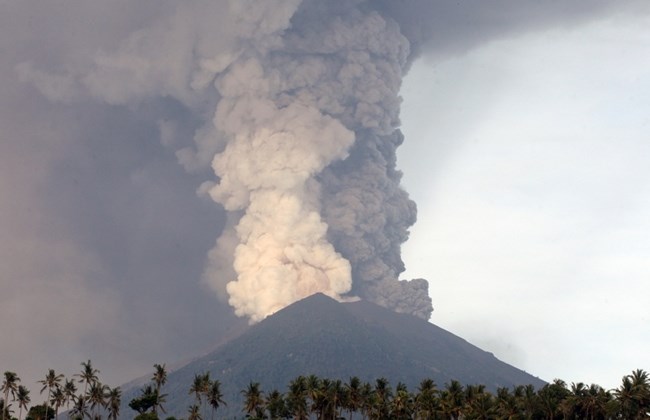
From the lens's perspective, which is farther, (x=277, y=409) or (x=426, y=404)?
(x=277, y=409)

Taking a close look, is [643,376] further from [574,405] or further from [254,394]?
[254,394]

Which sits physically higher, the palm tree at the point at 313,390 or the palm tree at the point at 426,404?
the palm tree at the point at 313,390

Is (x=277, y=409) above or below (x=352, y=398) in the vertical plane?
below

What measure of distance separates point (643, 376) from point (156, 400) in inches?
2656

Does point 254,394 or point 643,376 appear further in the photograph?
point 254,394

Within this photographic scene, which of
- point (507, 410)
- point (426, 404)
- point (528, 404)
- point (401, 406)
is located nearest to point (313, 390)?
point (401, 406)

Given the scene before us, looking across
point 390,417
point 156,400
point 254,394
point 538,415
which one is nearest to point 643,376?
point 538,415

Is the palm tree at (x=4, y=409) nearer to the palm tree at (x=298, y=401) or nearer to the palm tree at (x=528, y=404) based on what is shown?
the palm tree at (x=298, y=401)

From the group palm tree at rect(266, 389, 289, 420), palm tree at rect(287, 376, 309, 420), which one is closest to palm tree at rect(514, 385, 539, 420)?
palm tree at rect(287, 376, 309, 420)

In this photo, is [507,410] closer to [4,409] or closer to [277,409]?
[277,409]

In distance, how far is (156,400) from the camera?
452 feet

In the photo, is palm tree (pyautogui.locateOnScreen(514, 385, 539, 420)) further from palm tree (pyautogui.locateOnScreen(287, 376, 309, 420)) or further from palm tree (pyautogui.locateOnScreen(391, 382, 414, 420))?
palm tree (pyautogui.locateOnScreen(287, 376, 309, 420))

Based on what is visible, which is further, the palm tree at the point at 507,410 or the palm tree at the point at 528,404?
the palm tree at the point at 528,404

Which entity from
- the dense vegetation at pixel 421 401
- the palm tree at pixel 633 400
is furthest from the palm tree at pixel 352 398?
the palm tree at pixel 633 400
